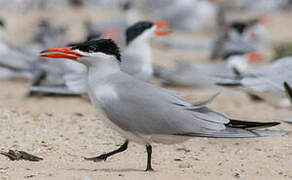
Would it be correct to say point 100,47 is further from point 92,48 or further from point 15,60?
point 15,60

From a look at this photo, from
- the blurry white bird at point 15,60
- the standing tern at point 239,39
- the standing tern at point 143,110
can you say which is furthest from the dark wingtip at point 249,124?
the standing tern at point 239,39

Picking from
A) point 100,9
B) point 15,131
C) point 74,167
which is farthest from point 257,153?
point 100,9

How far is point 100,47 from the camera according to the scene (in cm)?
275

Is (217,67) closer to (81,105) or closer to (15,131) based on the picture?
(81,105)

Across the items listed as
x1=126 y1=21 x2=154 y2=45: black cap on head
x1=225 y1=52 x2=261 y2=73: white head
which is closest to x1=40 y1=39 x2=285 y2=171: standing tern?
x1=126 y1=21 x2=154 y2=45: black cap on head

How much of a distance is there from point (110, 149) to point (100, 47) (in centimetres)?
88

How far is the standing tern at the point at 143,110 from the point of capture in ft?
8.66

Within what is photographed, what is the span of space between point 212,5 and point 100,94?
1011cm

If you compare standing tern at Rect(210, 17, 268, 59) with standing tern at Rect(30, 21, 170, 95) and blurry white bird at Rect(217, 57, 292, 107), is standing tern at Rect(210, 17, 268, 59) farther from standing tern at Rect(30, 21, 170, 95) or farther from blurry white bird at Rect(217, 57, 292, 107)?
blurry white bird at Rect(217, 57, 292, 107)

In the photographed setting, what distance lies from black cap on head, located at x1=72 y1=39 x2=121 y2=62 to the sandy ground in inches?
23.3

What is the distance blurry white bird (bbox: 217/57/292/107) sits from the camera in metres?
4.28

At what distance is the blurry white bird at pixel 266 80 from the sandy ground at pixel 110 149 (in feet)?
0.76

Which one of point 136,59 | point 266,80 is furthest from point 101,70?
point 136,59

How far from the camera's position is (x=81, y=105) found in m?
5.05
